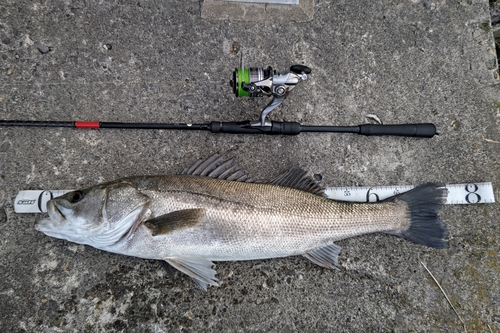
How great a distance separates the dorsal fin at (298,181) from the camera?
2750mm

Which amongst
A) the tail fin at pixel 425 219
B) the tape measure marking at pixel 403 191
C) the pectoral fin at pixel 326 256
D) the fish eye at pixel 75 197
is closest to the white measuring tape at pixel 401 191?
the tape measure marking at pixel 403 191

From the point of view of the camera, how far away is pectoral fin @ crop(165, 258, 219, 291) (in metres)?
2.56

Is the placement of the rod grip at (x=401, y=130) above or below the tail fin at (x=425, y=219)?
above

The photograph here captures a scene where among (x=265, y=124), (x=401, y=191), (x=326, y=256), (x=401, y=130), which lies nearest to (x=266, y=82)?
(x=265, y=124)

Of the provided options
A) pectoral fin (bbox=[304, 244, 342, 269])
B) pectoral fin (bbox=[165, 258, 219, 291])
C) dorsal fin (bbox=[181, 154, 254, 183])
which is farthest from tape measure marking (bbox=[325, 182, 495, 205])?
pectoral fin (bbox=[165, 258, 219, 291])

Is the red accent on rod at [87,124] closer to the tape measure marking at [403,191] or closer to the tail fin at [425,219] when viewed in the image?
the tape measure marking at [403,191]

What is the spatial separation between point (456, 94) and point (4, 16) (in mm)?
4421

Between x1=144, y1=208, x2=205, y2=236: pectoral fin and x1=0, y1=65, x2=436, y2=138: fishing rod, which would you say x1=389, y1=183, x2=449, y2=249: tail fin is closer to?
x1=0, y1=65, x2=436, y2=138: fishing rod

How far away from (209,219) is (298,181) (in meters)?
0.83

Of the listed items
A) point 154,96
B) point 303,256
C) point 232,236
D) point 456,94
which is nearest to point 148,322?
point 232,236

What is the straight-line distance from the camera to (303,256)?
9.45 feet

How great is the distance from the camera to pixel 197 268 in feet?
8.46

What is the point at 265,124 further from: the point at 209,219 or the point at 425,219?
the point at 425,219

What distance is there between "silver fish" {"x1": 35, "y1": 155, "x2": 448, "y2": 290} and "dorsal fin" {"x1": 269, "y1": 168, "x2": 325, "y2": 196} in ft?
0.04
